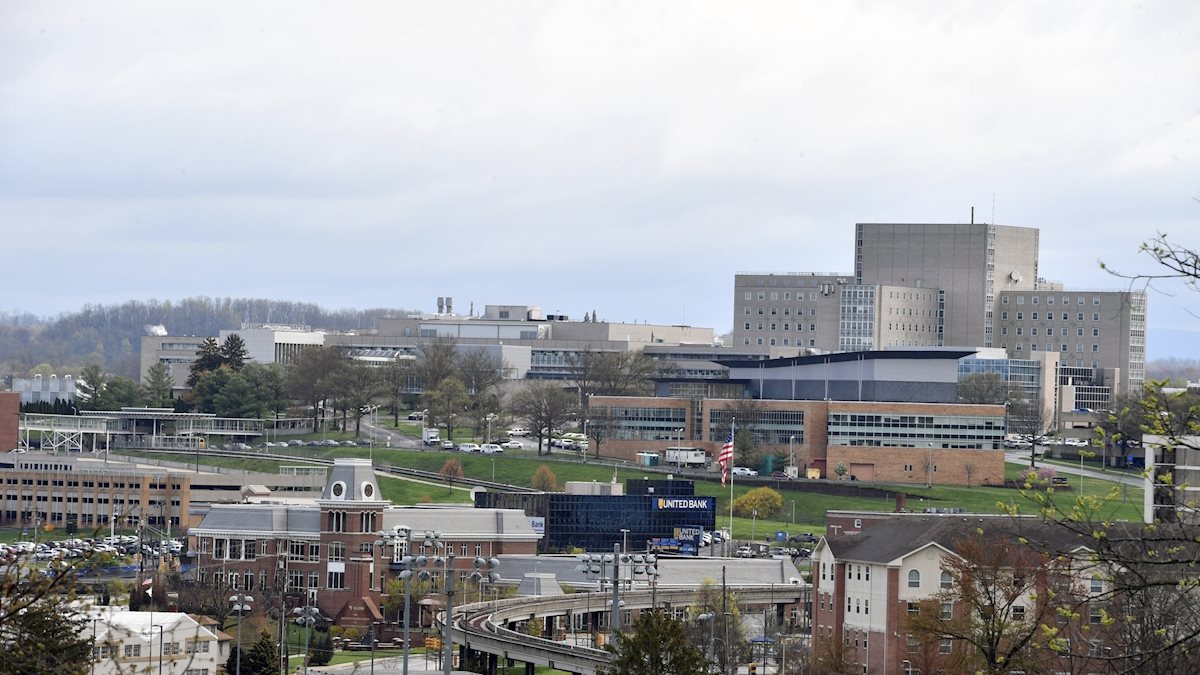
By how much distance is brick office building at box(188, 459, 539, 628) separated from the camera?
11275 centimetres

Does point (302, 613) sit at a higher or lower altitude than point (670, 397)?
lower

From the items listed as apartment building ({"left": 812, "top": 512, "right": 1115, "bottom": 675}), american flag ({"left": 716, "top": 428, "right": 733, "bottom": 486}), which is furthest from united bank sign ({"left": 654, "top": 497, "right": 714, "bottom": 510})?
apartment building ({"left": 812, "top": 512, "right": 1115, "bottom": 675})

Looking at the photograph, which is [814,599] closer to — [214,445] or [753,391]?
[753,391]

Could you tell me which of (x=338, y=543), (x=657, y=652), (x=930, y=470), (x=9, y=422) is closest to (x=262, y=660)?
(x=657, y=652)

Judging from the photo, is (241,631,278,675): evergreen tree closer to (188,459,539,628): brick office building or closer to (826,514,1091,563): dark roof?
(826,514,1091,563): dark roof

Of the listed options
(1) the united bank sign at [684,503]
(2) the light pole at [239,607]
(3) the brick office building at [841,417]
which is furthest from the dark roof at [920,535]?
(3) the brick office building at [841,417]

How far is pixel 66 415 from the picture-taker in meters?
181

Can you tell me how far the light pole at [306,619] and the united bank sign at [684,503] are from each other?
86.6 feet

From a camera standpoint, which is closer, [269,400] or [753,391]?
[753,391]

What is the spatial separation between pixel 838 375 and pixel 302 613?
7895 cm

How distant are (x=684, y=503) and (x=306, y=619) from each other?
45.2 m

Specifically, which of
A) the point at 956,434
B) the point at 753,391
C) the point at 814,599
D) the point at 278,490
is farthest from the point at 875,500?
A: the point at 814,599

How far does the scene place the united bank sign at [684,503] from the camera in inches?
5103

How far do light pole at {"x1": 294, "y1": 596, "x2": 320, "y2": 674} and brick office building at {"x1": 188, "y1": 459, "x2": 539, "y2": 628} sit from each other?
2.35 meters
